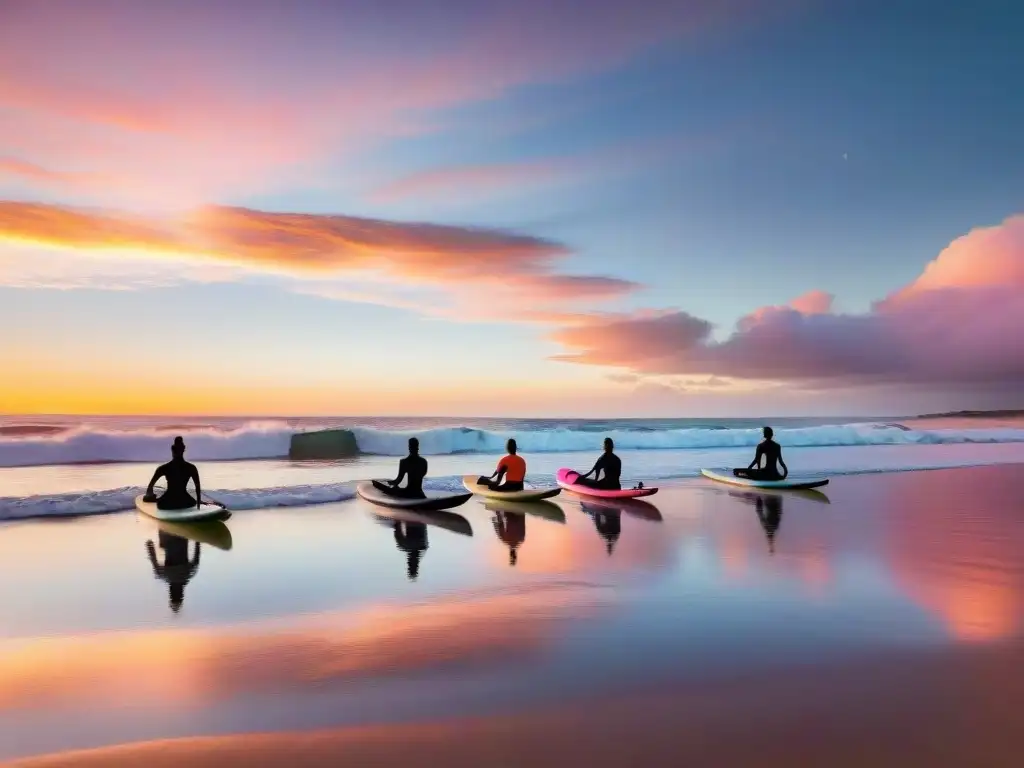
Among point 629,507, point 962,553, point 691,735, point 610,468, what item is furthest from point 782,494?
point 691,735

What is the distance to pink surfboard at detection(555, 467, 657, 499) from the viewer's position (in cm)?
1567

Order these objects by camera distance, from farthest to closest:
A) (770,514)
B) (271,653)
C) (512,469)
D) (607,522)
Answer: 1. (512,469)
2. (770,514)
3. (607,522)
4. (271,653)

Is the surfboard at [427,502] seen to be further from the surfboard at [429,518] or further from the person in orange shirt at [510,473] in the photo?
the person in orange shirt at [510,473]

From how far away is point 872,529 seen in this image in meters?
11.8

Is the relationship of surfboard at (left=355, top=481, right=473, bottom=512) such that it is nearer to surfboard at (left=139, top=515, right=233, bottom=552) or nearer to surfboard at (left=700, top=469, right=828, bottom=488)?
surfboard at (left=139, top=515, right=233, bottom=552)

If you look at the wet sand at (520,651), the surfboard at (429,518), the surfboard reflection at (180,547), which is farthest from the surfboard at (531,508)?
the surfboard reflection at (180,547)

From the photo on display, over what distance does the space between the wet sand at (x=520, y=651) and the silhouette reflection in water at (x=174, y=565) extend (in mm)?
125

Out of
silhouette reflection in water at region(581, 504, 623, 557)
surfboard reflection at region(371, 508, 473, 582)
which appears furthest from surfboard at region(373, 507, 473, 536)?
silhouette reflection in water at region(581, 504, 623, 557)

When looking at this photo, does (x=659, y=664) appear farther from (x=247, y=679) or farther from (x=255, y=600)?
(x=255, y=600)

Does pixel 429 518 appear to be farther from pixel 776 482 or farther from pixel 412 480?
pixel 776 482

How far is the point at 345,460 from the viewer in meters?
28.3

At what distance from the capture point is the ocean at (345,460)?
50.8 feet

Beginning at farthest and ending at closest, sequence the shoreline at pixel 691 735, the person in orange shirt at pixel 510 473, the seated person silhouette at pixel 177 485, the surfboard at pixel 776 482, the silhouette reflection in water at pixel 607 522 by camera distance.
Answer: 1. the surfboard at pixel 776 482
2. the person in orange shirt at pixel 510 473
3. the seated person silhouette at pixel 177 485
4. the silhouette reflection in water at pixel 607 522
5. the shoreline at pixel 691 735

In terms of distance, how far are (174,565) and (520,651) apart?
5.67 m
